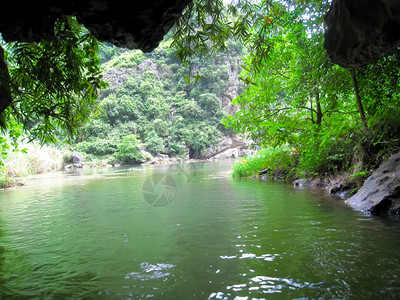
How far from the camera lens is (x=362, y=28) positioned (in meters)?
3.13

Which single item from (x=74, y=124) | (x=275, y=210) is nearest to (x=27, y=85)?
(x=74, y=124)

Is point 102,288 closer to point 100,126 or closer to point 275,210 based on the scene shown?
point 275,210

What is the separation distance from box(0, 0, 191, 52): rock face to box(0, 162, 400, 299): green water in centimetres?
203

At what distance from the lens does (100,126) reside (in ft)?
132

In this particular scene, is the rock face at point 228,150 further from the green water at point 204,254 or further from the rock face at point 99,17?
the rock face at point 99,17

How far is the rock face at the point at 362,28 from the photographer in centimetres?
298

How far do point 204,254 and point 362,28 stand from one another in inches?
123

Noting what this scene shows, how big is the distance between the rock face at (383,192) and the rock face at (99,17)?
13.4 feet

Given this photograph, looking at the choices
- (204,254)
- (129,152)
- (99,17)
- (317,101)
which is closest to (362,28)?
(99,17)

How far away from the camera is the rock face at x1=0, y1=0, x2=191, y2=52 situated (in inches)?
72.5

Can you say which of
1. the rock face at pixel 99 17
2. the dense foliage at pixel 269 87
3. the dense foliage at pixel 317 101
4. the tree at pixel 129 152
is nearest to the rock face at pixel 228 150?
the tree at pixel 129 152

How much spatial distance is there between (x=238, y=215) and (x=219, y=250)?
177 centimetres

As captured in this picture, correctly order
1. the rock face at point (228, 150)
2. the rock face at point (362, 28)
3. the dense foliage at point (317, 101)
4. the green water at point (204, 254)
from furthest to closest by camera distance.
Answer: the rock face at point (228, 150)
the dense foliage at point (317, 101)
the rock face at point (362, 28)
the green water at point (204, 254)

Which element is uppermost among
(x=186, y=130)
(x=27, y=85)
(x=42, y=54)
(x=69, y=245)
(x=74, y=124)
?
(x=186, y=130)
